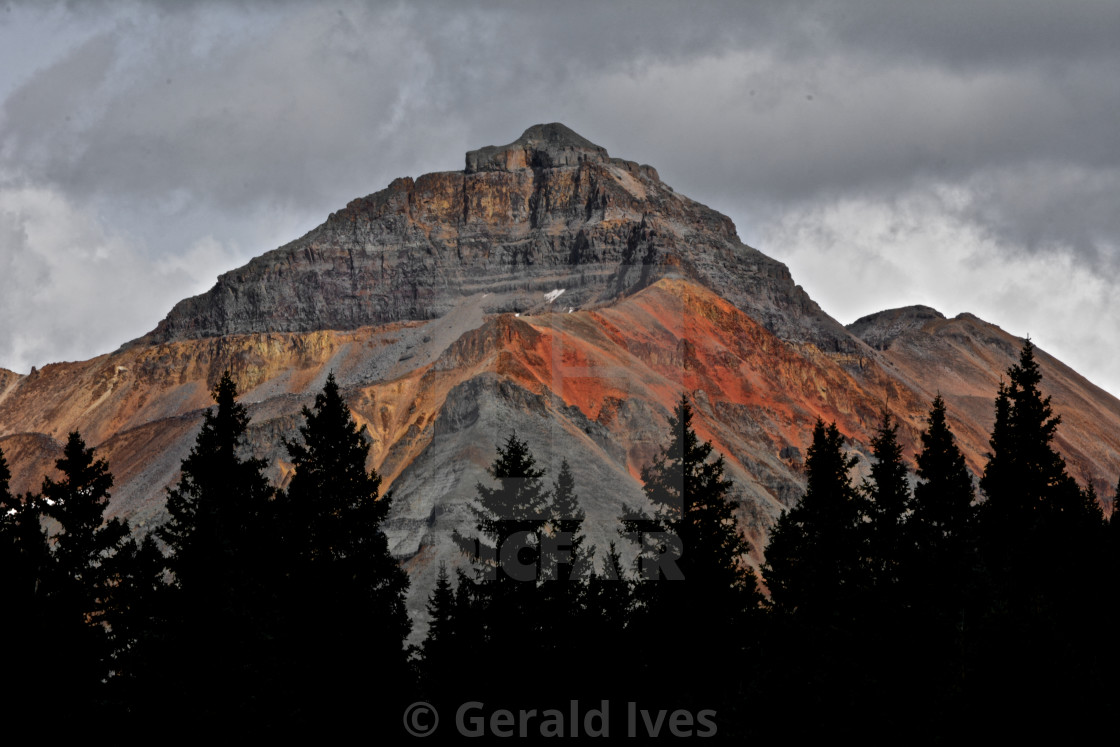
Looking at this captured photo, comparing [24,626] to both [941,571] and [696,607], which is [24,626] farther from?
[941,571]

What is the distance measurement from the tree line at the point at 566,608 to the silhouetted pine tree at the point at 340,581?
0.21 ft

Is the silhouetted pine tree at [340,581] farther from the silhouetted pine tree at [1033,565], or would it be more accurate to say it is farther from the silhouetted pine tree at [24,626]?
the silhouetted pine tree at [1033,565]

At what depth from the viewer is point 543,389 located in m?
147

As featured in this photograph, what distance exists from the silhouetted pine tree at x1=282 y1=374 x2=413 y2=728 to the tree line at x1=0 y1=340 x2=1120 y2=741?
0.21ft

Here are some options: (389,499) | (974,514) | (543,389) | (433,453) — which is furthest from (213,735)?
(543,389)

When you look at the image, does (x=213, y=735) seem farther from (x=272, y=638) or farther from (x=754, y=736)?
(x=754, y=736)

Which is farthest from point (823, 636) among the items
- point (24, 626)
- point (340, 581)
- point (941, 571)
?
point (24, 626)

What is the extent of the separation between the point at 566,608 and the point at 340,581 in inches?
213

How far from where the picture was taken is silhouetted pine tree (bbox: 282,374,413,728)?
35062mm

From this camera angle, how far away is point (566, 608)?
36.0 m

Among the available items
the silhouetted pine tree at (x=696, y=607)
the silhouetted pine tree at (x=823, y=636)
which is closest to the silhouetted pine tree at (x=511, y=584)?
the silhouetted pine tree at (x=696, y=607)

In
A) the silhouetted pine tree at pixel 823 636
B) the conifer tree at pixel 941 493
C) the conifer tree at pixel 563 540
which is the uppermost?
the conifer tree at pixel 941 493

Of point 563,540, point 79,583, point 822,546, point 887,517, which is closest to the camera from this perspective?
point 822,546

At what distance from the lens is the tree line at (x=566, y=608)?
1116 inches
